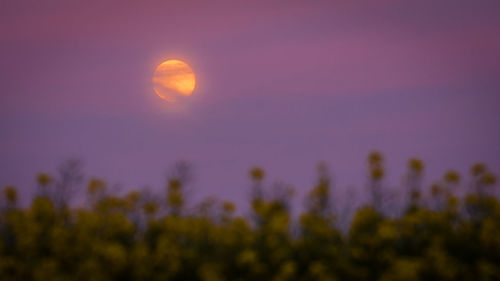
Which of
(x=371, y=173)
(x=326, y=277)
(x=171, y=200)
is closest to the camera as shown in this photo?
(x=326, y=277)

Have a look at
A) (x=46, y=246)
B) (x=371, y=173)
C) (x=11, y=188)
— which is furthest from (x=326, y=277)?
(x=11, y=188)

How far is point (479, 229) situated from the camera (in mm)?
4941

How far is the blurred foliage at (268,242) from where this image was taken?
4.69 m

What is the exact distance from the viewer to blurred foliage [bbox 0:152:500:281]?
4.69 m

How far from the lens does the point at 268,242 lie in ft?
16.3

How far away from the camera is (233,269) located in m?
4.87

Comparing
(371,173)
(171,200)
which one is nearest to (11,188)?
(171,200)

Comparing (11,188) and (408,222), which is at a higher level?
(11,188)

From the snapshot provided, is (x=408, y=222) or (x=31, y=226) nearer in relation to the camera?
(x=408, y=222)

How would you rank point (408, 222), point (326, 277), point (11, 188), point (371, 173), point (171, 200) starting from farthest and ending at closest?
point (11, 188), point (171, 200), point (371, 173), point (408, 222), point (326, 277)

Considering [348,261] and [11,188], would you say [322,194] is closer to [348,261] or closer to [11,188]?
[348,261]

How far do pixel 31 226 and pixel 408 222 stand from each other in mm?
3431

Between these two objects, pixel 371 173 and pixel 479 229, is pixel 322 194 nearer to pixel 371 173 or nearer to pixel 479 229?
pixel 371 173

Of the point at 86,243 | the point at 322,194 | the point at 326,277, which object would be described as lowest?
the point at 326,277
